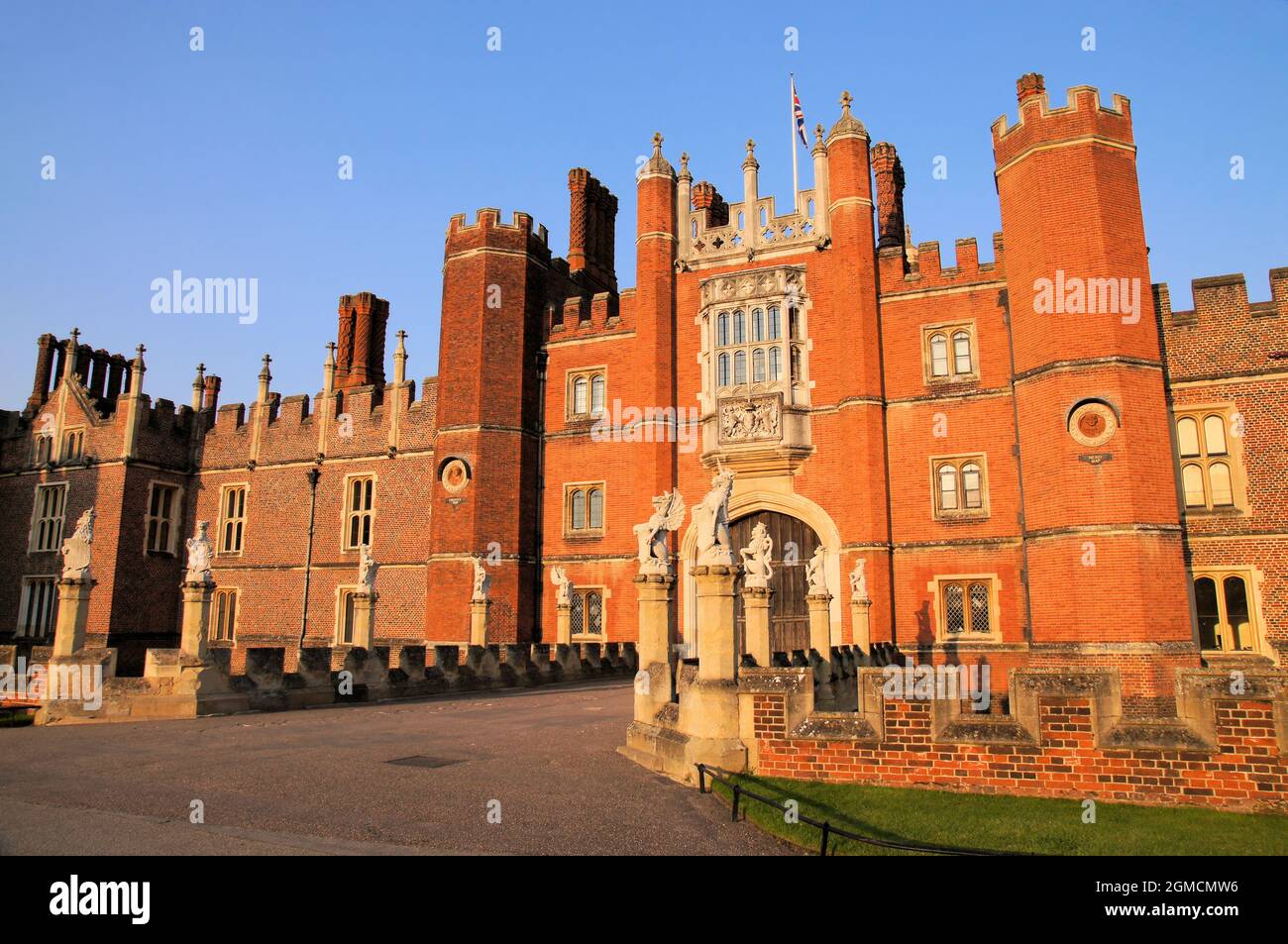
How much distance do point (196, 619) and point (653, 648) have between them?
856cm

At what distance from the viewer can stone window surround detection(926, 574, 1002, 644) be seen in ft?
70.1

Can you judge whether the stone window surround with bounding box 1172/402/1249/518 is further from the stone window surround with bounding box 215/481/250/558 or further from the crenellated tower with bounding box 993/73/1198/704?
the stone window surround with bounding box 215/481/250/558

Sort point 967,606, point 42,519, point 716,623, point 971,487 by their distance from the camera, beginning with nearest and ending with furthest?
point 716,623, point 967,606, point 971,487, point 42,519

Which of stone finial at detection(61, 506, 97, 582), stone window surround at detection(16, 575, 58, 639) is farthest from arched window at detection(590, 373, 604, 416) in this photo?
stone window surround at detection(16, 575, 58, 639)

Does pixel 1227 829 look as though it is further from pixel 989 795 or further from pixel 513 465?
pixel 513 465

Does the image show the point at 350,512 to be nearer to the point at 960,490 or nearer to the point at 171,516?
the point at 171,516

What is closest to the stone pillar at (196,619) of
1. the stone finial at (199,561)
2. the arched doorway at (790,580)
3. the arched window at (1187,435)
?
the stone finial at (199,561)

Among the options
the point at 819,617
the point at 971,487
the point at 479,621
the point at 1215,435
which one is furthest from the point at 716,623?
the point at 1215,435

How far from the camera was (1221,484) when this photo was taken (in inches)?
794

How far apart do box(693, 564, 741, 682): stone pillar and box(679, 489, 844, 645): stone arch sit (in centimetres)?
1308

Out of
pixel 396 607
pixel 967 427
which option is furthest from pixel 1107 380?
pixel 396 607

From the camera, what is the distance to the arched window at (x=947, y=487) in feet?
73.6

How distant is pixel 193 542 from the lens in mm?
16047
